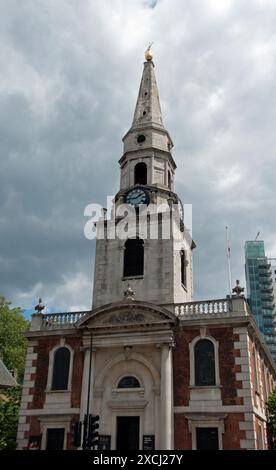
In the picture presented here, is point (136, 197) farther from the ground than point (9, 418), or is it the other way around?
point (136, 197)

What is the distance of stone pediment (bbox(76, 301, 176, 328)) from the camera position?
26.2m

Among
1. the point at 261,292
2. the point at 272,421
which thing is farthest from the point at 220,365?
the point at 261,292

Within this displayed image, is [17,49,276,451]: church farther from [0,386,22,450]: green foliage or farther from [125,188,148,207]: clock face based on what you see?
[125,188,148,207]: clock face

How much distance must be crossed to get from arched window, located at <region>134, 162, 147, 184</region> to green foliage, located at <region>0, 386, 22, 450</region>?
16.7m

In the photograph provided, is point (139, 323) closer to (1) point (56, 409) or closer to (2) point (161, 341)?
(2) point (161, 341)

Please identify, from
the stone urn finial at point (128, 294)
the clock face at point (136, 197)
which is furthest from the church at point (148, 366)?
the clock face at point (136, 197)

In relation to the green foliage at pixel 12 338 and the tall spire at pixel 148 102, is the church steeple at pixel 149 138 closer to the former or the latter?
the tall spire at pixel 148 102

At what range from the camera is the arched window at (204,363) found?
25.0 m

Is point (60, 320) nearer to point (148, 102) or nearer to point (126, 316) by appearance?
point (126, 316)

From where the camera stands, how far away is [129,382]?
26.3 metres

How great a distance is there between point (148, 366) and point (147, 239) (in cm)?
854

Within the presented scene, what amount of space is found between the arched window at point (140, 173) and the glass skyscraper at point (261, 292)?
88319 mm

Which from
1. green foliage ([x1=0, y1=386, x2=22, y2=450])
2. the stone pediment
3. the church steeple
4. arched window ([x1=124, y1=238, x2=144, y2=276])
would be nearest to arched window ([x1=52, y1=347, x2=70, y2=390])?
the stone pediment
